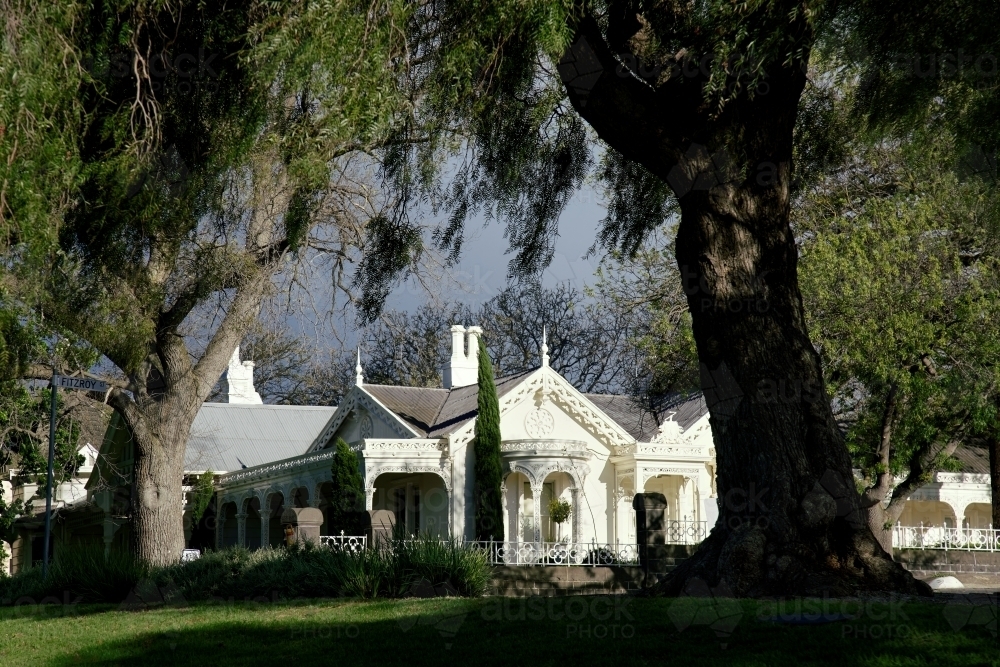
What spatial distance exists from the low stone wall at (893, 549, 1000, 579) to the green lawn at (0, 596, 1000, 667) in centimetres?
1782

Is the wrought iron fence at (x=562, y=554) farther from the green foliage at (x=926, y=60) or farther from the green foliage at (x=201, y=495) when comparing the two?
the green foliage at (x=926, y=60)

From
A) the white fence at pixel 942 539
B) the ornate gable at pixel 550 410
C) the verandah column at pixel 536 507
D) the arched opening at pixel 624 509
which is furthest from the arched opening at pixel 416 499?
the white fence at pixel 942 539

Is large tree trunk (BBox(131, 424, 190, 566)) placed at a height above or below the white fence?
above

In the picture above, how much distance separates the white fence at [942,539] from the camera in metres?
26.9

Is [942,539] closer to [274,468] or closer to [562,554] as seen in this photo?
[562,554]

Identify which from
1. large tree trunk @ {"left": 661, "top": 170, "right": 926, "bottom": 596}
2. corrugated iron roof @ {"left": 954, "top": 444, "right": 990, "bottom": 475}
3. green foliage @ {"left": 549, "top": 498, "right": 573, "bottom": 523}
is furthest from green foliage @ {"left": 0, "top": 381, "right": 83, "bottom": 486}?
corrugated iron roof @ {"left": 954, "top": 444, "right": 990, "bottom": 475}

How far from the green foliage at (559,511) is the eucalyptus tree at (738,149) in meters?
17.5

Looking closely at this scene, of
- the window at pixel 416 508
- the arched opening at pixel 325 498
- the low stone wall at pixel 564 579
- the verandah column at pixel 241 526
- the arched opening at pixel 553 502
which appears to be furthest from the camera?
the verandah column at pixel 241 526

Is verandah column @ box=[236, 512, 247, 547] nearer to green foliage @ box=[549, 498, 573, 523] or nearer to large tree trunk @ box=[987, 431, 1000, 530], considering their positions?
green foliage @ box=[549, 498, 573, 523]

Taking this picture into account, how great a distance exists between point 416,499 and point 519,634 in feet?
71.5

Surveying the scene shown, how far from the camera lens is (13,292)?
31.2 ft

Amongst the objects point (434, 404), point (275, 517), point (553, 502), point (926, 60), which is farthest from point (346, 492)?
point (926, 60)

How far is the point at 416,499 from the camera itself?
97.4 feet

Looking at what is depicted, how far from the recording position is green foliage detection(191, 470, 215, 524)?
33.1m
